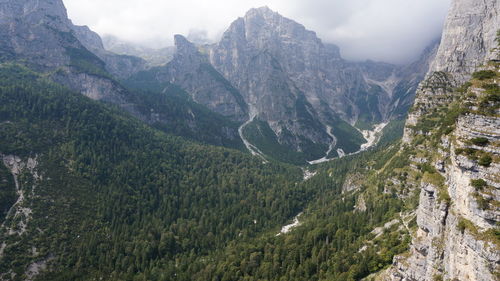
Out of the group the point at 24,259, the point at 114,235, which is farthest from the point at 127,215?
the point at 24,259

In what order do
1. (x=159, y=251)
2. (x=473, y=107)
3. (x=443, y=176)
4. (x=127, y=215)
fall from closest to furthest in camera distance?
(x=473, y=107), (x=443, y=176), (x=159, y=251), (x=127, y=215)

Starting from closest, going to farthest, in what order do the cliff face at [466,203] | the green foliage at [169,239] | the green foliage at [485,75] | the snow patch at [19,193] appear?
the cliff face at [466,203], the green foliage at [485,75], the green foliage at [169,239], the snow patch at [19,193]

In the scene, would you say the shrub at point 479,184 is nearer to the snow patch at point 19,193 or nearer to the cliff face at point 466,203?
the cliff face at point 466,203

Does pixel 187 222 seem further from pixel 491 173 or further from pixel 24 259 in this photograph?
pixel 491 173

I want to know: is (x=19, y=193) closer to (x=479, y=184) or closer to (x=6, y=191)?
(x=6, y=191)

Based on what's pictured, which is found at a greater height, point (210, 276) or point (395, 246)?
point (395, 246)

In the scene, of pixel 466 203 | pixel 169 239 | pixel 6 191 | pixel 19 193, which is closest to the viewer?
pixel 466 203

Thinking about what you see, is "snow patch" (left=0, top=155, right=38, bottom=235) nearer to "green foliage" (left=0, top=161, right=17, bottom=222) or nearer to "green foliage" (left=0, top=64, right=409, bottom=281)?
"green foliage" (left=0, top=161, right=17, bottom=222)

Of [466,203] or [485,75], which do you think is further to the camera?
[485,75]

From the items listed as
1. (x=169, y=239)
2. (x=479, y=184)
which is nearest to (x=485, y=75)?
(x=479, y=184)

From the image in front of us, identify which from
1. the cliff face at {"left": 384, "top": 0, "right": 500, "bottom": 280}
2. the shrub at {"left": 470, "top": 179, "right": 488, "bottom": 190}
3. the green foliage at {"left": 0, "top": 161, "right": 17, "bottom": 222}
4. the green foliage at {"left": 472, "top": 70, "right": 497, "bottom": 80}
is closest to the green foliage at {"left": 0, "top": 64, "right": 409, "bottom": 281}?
the green foliage at {"left": 0, "top": 161, "right": 17, "bottom": 222}

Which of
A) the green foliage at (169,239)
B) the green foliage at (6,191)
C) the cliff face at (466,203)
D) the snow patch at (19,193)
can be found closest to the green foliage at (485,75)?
→ the cliff face at (466,203)
